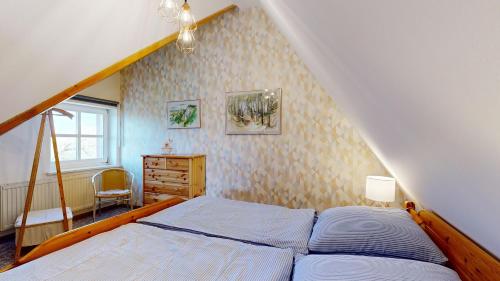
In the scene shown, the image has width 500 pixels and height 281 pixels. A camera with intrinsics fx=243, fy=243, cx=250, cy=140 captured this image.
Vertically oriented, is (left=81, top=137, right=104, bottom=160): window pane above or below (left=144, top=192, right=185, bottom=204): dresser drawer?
above

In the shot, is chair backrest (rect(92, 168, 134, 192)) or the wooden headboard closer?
the wooden headboard

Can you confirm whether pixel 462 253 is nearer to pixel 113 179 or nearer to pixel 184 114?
pixel 184 114

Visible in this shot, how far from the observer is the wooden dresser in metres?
3.24

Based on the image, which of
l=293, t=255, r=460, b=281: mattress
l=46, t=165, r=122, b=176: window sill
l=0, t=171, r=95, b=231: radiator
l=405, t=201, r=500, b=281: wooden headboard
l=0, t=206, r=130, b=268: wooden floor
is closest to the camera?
l=405, t=201, r=500, b=281: wooden headboard

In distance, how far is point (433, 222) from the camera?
4.87 feet

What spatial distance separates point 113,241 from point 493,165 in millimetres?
1760

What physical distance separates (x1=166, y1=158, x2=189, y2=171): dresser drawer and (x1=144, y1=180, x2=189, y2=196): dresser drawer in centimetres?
23

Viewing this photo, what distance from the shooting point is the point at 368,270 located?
3.44ft

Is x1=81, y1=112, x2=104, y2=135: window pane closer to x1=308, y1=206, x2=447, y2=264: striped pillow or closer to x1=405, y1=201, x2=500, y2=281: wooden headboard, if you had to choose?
x1=308, y1=206, x2=447, y2=264: striped pillow

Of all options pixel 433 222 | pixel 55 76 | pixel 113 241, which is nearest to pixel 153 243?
pixel 113 241

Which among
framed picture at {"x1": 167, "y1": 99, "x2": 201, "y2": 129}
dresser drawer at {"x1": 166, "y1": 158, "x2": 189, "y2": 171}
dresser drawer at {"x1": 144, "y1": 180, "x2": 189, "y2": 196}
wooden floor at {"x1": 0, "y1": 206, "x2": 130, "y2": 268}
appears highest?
framed picture at {"x1": 167, "y1": 99, "x2": 201, "y2": 129}

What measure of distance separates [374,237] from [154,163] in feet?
9.53

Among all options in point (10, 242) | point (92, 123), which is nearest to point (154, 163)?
point (92, 123)

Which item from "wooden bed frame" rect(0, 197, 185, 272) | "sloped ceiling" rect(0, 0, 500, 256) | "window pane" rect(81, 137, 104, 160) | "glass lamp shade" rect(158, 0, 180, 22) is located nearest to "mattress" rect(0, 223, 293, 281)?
"wooden bed frame" rect(0, 197, 185, 272)
